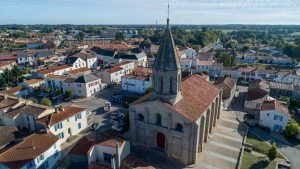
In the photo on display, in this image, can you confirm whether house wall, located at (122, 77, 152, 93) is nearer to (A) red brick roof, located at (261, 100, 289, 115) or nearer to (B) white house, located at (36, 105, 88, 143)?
(B) white house, located at (36, 105, 88, 143)

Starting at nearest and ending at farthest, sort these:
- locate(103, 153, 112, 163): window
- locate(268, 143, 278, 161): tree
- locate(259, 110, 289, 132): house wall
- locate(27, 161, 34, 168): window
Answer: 1. locate(27, 161, 34, 168): window
2. locate(103, 153, 112, 163): window
3. locate(268, 143, 278, 161): tree
4. locate(259, 110, 289, 132): house wall

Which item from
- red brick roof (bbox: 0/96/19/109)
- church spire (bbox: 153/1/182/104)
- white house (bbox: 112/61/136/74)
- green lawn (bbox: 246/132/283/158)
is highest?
church spire (bbox: 153/1/182/104)

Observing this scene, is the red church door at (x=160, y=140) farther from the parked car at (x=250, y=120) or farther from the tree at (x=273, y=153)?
the parked car at (x=250, y=120)

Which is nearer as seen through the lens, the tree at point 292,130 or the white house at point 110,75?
the tree at point 292,130

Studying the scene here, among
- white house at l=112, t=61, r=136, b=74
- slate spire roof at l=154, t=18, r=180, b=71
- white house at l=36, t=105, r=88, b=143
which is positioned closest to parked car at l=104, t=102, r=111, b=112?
white house at l=36, t=105, r=88, b=143

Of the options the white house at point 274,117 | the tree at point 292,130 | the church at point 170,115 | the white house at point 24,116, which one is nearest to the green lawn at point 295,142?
the tree at point 292,130

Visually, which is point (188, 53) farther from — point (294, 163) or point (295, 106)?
point (294, 163)

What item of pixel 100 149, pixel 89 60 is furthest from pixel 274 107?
pixel 89 60
